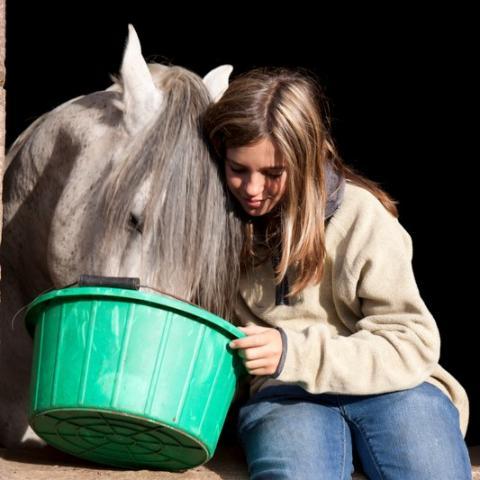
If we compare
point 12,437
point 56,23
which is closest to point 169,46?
point 56,23

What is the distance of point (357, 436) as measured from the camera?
2.19m

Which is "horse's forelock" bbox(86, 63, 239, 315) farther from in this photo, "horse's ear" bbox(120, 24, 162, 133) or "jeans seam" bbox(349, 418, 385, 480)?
"jeans seam" bbox(349, 418, 385, 480)

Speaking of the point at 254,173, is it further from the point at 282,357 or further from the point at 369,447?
the point at 369,447

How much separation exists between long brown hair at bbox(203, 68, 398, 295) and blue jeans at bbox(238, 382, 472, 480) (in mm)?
285

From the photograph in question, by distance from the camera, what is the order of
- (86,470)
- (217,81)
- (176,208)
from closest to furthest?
1. (176,208)
2. (86,470)
3. (217,81)

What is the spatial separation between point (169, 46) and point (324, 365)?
3.72 metres

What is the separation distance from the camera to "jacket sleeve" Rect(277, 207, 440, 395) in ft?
6.84

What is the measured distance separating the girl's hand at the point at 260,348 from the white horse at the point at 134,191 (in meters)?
0.18

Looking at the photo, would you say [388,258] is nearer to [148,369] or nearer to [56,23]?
[148,369]

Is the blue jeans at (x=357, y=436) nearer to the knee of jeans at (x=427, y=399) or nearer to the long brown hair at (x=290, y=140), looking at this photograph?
the knee of jeans at (x=427, y=399)

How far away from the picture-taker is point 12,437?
2.65 meters

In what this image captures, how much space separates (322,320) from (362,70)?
3.46 metres

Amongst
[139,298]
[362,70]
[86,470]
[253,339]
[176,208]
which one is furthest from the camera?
[362,70]

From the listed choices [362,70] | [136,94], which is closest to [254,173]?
[136,94]
